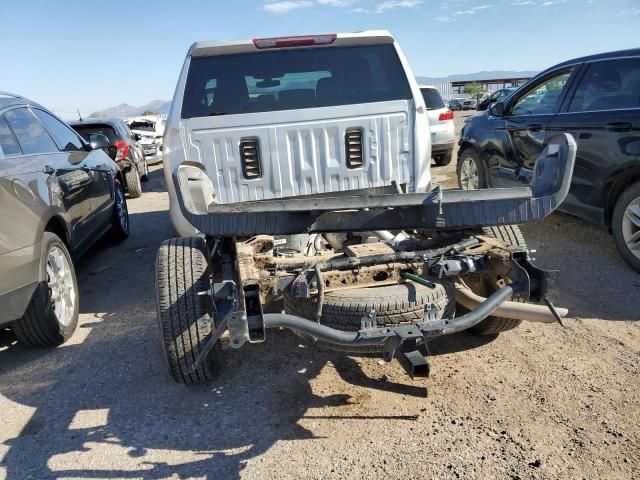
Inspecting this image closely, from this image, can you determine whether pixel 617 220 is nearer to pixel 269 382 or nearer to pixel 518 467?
pixel 518 467

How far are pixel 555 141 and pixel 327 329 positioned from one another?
1.66 metres

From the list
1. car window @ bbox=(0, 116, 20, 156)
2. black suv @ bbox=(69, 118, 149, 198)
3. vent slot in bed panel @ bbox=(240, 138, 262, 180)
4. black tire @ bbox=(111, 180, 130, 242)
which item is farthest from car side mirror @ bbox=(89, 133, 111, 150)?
black suv @ bbox=(69, 118, 149, 198)

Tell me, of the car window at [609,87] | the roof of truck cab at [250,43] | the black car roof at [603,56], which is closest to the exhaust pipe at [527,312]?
the roof of truck cab at [250,43]

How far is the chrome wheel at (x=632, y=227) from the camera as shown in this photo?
14.8ft

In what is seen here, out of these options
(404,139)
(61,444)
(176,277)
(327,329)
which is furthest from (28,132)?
(327,329)

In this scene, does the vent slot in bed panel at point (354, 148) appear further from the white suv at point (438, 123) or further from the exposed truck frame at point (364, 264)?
the white suv at point (438, 123)

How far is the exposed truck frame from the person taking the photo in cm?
250

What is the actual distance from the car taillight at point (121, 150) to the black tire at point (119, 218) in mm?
3017

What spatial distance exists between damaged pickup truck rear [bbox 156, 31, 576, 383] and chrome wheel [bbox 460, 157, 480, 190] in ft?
11.6

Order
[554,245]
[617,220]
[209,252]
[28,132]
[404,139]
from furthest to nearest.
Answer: [554,245]
[617,220]
[28,132]
[404,139]
[209,252]

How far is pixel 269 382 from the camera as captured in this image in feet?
10.6

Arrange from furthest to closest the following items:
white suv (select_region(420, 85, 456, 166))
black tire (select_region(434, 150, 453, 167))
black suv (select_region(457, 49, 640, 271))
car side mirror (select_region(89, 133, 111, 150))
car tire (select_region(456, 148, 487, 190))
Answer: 1. black tire (select_region(434, 150, 453, 167))
2. white suv (select_region(420, 85, 456, 166))
3. car tire (select_region(456, 148, 487, 190))
4. car side mirror (select_region(89, 133, 111, 150))
5. black suv (select_region(457, 49, 640, 271))

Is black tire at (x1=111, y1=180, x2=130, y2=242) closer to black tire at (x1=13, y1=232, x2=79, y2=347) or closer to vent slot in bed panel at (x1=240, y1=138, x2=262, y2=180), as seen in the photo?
black tire at (x1=13, y1=232, x2=79, y2=347)

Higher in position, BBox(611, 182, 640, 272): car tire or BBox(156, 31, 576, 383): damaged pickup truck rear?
BBox(156, 31, 576, 383): damaged pickup truck rear
